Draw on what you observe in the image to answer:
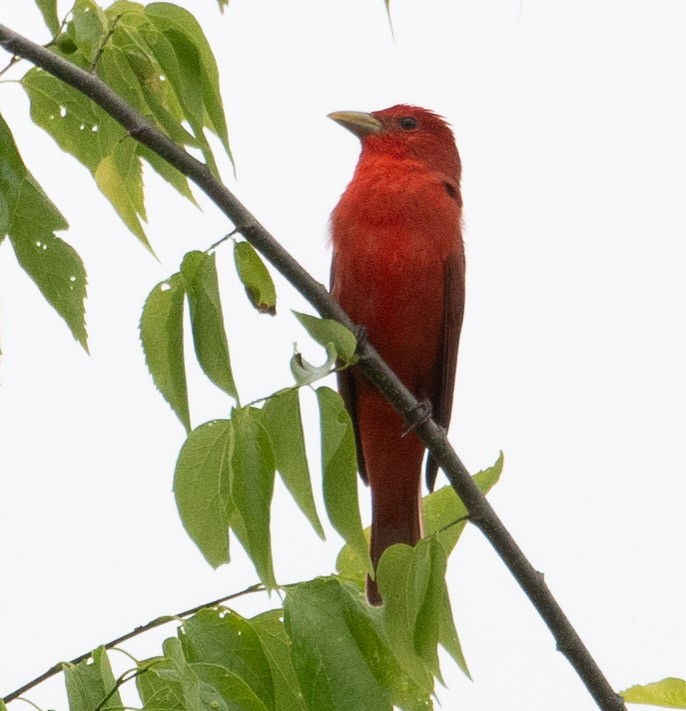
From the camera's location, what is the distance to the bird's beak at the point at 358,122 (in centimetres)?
496

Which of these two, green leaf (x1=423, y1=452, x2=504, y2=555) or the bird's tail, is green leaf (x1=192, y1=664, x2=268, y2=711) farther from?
the bird's tail

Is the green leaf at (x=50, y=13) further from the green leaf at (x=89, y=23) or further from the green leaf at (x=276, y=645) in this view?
the green leaf at (x=276, y=645)

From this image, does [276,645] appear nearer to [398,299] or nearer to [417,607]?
[417,607]

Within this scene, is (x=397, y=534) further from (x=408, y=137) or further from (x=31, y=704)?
(x=31, y=704)

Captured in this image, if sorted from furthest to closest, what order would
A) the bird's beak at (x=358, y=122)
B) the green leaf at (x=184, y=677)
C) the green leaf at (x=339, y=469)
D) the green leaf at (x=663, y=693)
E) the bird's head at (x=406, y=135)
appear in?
the bird's beak at (x=358, y=122) → the bird's head at (x=406, y=135) → the green leaf at (x=663, y=693) → the green leaf at (x=339, y=469) → the green leaf at (x=184, y=677)

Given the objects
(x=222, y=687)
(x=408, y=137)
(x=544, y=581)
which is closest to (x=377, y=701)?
(x=222, y=687)

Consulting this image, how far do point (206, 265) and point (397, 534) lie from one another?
7.83ft

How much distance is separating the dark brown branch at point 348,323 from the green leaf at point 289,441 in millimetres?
335

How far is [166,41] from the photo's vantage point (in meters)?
2.13

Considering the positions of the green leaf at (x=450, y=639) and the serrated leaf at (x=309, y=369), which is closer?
the serrated leaf at (x=309, y=369)

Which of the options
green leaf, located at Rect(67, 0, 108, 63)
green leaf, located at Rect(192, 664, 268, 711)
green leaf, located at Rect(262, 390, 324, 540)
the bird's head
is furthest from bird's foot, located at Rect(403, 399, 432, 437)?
the bird's head

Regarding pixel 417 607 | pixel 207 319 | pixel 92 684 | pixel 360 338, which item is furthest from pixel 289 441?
pixel 360 338

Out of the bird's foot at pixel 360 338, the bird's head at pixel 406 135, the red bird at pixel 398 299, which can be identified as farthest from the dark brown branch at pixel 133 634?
the bird's head at pixel 406 135

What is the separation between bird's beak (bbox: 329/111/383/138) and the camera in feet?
16.3
